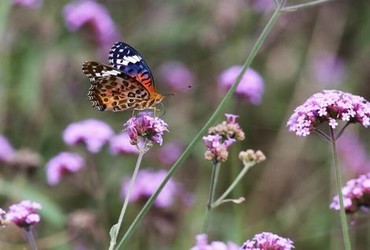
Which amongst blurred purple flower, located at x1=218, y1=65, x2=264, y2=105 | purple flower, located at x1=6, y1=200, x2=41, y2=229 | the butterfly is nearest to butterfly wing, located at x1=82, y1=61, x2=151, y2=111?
the butterfly

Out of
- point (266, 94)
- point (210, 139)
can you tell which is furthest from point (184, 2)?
point (210, 139)

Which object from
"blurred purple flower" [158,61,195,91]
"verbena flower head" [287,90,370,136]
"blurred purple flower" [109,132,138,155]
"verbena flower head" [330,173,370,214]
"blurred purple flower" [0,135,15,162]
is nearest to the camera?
"verbena flower head" [287,90,370,136]

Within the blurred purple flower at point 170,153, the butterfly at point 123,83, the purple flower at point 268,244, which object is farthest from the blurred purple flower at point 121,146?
the purple flower at point 268,244

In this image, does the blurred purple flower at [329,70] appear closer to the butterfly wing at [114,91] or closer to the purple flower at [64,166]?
the purple flower at [64,166]

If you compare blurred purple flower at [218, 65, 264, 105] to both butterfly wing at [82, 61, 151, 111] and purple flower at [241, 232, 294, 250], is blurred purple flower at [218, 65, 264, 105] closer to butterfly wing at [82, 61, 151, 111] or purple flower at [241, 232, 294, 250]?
butterfly wing at [82, 61, 151, 111]

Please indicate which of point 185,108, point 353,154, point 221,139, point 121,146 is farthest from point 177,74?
point 221,139

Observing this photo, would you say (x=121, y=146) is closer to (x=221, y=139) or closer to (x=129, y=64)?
(x=129, y=64)
